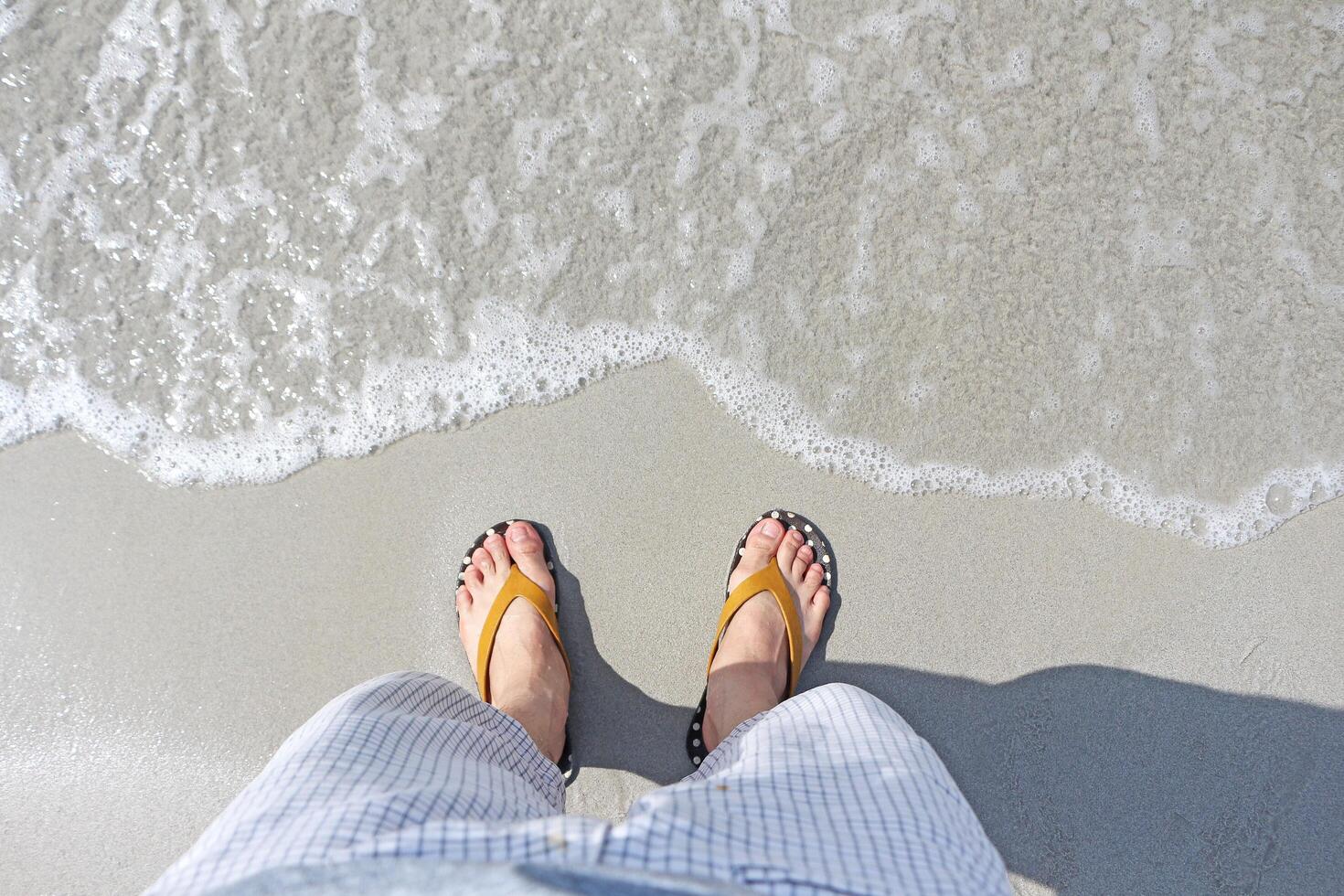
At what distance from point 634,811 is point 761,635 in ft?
2.40

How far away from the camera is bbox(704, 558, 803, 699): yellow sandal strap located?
162cm

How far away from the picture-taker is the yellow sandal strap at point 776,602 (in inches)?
63.6

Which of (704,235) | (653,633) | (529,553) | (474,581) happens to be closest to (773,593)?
(653,633)

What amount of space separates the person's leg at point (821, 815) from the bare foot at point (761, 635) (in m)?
0.25

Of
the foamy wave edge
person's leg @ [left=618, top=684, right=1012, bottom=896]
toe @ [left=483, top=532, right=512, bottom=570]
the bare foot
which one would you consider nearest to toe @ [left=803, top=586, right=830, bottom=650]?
the bare foot

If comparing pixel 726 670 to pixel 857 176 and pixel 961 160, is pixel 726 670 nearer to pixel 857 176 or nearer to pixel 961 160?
pixel 857 176

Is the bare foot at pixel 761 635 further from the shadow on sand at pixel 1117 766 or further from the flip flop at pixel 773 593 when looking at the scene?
the shadow on sand at pixel 1117 766

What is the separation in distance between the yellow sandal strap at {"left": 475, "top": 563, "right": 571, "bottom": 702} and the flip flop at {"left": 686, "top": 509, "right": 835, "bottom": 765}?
0.41 metres

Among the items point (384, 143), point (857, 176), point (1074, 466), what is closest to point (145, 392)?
point (384, 143)

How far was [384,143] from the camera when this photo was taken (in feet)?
5.50

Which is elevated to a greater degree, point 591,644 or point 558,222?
point 558,222

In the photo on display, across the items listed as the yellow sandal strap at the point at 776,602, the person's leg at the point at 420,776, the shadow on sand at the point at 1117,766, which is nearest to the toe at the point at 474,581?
the person's leg at the point at 420,776

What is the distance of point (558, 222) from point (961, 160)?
0.96m

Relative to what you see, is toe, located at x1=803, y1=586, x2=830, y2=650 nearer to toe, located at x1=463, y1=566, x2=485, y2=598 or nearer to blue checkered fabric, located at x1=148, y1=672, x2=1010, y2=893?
blue checkered fabric, located at x1=148, y1=672, x2=1010, y2=893
